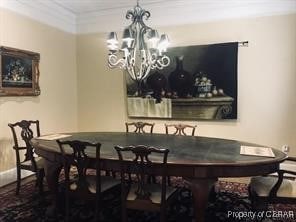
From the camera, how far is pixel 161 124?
4891 millimetres

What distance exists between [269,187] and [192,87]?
93.1 inches

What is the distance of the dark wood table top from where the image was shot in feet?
7.22

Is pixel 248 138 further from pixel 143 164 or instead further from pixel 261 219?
pixel 143 164

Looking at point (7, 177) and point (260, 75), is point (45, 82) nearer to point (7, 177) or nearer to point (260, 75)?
point (7, 177)

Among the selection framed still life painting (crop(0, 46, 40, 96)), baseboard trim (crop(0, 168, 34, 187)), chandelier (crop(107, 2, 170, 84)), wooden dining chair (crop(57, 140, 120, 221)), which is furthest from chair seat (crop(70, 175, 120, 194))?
framed still life painting (crop(0, 46, 40, 96))

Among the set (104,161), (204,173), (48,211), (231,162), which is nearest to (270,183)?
(231,162)

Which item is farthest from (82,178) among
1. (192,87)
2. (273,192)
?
(192,87)

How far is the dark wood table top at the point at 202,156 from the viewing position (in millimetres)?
2199

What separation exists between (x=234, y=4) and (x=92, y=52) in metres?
2.58

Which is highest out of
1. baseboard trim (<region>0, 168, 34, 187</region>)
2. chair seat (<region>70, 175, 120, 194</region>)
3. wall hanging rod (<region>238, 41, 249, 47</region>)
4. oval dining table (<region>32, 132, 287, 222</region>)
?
wall hanging rod (<region>238, 41, 249, 47</region>)

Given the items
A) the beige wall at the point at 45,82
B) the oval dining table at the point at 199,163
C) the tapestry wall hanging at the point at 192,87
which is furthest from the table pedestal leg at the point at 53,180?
the tapestry wall hanging at the point at 192,87

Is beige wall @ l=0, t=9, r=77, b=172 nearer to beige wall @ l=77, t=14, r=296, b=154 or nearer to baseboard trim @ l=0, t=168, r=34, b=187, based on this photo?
baseboard trim @ l=0, t=168, r=34, b=187

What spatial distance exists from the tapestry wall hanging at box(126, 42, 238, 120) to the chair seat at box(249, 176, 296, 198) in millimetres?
1811

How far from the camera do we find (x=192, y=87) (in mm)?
4559
